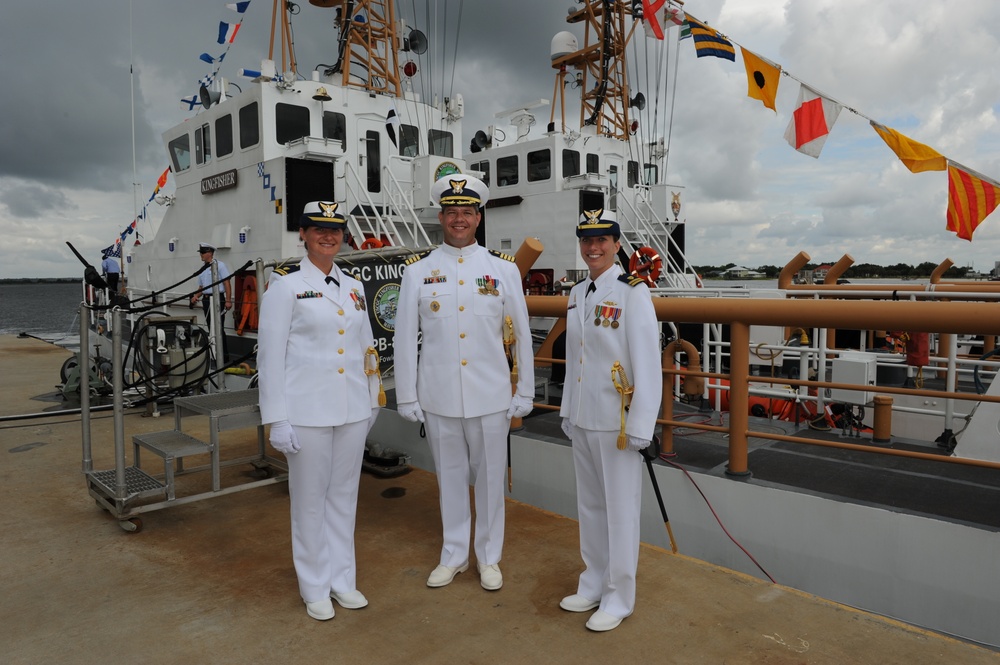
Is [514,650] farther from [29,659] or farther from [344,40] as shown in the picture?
[344,40]

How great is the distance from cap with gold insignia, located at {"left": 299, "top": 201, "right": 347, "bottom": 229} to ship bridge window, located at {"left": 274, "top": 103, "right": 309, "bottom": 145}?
8.05m

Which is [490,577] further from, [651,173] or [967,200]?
[651,173]

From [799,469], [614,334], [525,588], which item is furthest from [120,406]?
[799,469]

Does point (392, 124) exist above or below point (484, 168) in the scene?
below

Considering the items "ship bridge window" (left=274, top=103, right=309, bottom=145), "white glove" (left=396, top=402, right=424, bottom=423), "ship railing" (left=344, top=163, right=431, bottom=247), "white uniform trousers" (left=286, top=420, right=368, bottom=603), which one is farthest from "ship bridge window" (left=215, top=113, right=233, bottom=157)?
"white uniform trousers" (left=286, top=420, right=368, bottom=603)

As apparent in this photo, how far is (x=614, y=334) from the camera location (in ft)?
8.63

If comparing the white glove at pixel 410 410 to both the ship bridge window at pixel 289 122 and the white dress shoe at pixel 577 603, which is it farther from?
the ship bridge window at pixel 289 122

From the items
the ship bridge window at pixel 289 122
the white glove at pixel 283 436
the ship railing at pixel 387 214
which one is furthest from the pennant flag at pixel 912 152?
the ship bridge window at pixel 289 122

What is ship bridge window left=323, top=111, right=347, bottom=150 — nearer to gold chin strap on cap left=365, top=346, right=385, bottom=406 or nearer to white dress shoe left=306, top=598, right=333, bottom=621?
gold chin strap on cap left=365, top=346, right=385, bottom=406

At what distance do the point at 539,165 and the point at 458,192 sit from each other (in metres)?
13.3

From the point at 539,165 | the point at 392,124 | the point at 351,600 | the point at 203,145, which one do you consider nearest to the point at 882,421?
the point at 351,600

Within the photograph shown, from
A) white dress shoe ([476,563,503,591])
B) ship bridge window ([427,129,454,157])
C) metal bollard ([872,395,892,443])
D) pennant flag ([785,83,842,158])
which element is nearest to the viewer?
white dress shoe ([476,563,503,591])

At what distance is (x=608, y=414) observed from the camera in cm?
262

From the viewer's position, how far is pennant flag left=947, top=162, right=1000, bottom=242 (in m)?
5.18
